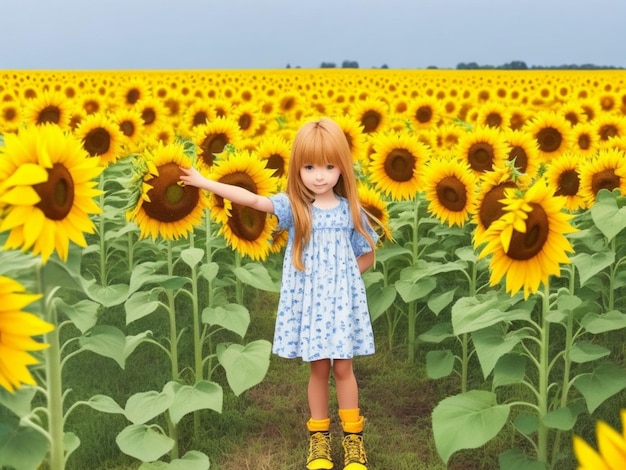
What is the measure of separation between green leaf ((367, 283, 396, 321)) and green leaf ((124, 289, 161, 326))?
1395 mm

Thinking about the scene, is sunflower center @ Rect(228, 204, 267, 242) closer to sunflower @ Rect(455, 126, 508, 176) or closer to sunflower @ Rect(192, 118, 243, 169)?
sunflower @ Rect(192, 118, 243, 169)

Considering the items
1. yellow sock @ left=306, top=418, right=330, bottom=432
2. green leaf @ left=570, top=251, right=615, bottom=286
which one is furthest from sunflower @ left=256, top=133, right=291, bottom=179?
green leaf @ left=570, top=251, right=615, bottom=286

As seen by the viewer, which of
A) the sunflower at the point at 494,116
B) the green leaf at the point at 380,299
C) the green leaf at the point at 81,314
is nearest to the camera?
the green leaf at the point at 81,314

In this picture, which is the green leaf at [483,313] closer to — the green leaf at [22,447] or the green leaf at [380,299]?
the green leaf at [380,299]

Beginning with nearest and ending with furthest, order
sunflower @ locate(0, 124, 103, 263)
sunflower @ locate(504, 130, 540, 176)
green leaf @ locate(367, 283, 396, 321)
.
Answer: sunflower @ locate(0, 124, 103, 263) < green leaf @ locate(367, 283, 396, 321) < sunflower @ locate(504, 130, 540, 176)

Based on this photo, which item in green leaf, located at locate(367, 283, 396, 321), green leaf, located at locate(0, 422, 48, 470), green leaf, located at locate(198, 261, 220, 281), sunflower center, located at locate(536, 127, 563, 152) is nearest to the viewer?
green leaf, located at locate(0, 422, 48, 470)

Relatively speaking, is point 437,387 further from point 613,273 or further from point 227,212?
point 227,212

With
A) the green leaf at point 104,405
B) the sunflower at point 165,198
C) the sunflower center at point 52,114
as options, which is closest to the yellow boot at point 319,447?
the green leaf at point 104,405

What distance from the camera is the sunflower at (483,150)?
234 inches

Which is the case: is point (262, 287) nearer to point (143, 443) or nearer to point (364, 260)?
point (364, 260)

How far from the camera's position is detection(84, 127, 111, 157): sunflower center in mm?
6465

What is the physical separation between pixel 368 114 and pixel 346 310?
5.28m

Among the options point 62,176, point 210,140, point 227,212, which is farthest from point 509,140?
point 62,176

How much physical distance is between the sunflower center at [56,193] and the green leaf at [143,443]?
1426 millimetres
